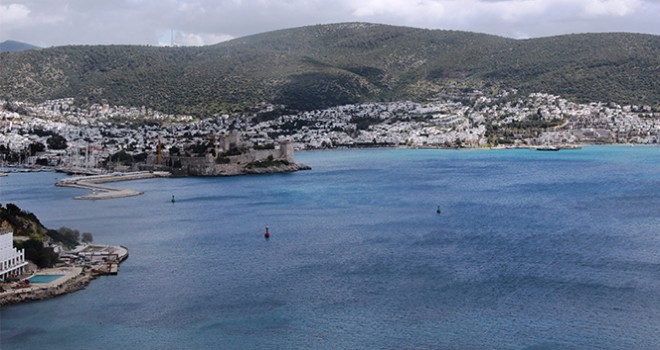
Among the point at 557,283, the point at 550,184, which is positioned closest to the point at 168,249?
the point at 557,283

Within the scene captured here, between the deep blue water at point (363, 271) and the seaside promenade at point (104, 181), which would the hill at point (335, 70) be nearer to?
the seaside promenade at point (104, 181)

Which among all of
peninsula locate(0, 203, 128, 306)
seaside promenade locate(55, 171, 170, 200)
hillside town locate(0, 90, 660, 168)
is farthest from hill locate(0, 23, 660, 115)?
peninsula locate(0, 203, 128, 306)

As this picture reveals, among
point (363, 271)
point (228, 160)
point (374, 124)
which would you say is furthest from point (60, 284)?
point (374, 124)

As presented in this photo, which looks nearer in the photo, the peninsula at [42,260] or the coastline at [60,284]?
the coastline at [60,284]

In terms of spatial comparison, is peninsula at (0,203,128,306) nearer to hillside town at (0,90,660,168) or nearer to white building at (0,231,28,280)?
white building at (0,231,28,280)

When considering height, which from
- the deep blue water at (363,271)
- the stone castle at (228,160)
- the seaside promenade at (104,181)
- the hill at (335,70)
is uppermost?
the hill at (335,70)

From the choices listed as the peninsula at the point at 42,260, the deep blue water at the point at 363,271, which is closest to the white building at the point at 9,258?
the peninsula at the point at 42,260
